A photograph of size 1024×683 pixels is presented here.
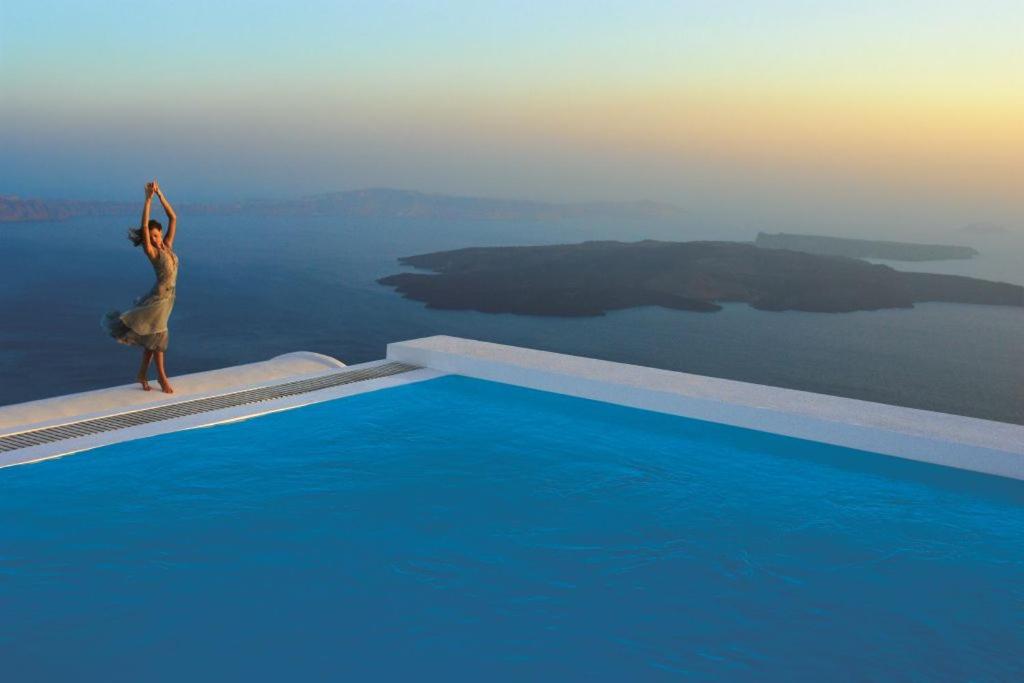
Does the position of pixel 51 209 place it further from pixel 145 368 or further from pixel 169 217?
pixel 169 217

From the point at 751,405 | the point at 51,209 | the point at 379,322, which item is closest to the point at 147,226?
the point at 751,405

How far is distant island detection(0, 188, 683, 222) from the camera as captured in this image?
22312mm

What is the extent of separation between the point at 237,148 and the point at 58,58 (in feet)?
12.6

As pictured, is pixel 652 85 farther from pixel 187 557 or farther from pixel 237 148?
pixel 187 557

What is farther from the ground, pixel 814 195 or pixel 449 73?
pixel 449 73

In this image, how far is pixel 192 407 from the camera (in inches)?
228

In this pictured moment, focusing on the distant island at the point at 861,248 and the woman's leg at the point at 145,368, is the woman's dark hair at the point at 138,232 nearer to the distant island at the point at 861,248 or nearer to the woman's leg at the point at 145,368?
the woman's leg at the point at 145,368

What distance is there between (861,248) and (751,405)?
15.0 metres

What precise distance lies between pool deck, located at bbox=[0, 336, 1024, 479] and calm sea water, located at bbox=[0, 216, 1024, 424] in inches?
314

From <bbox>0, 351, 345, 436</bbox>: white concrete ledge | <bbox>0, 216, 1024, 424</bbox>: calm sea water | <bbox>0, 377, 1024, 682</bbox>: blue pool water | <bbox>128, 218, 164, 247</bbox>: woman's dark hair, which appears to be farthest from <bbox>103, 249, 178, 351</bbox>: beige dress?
<bbox>0, 216, 1024, 424</bbox>: calm sea water

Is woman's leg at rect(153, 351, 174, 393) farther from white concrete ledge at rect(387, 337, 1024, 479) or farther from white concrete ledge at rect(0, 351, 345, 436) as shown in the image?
white concrete ledge at rect(387, 337, 1024, 479)

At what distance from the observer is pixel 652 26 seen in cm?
1556

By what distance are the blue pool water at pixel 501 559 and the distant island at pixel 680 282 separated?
14.4 m

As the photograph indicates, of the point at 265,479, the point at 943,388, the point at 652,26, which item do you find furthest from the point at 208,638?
the point at 943,388
